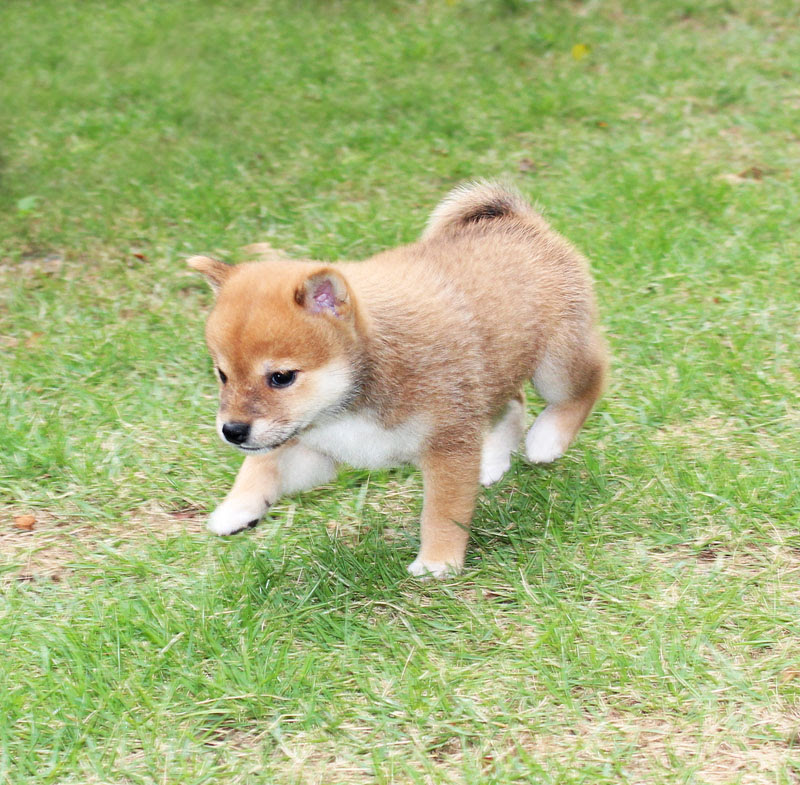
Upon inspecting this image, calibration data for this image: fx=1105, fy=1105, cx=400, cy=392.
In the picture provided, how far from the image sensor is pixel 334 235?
20.5 ft

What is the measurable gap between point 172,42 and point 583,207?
4.82m

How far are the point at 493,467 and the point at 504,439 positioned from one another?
138mm

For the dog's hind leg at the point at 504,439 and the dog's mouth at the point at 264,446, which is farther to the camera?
the dog's hind leg at the point at 504,439

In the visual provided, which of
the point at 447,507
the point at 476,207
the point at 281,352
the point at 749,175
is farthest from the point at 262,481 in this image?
the point at 749,175

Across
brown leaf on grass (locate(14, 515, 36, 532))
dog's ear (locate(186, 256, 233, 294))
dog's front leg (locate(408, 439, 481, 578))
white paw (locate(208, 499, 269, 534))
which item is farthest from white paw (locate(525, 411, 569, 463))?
brown leaf on grass (locate(14, 515, 36, 532))

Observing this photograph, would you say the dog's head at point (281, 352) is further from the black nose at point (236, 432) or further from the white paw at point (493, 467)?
the white paw at point (493, 467)

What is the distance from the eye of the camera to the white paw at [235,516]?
402 centimetres

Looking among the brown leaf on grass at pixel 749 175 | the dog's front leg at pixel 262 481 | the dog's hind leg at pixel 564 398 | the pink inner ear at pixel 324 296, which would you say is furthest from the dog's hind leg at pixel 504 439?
the brown leaf on grass at pixel 749 175

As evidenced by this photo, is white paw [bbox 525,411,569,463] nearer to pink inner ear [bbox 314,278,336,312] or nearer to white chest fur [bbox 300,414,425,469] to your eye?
white chest fur [bbox 300,414,425,469]

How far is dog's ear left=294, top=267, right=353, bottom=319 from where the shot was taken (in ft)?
10.9

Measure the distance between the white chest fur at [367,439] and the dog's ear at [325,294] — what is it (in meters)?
0.38

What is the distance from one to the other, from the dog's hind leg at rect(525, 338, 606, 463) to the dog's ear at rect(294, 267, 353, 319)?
1.07 m

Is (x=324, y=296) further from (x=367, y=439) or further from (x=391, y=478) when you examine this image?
(x=391, y=478)

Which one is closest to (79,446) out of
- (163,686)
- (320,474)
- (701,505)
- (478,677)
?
(320,474)
